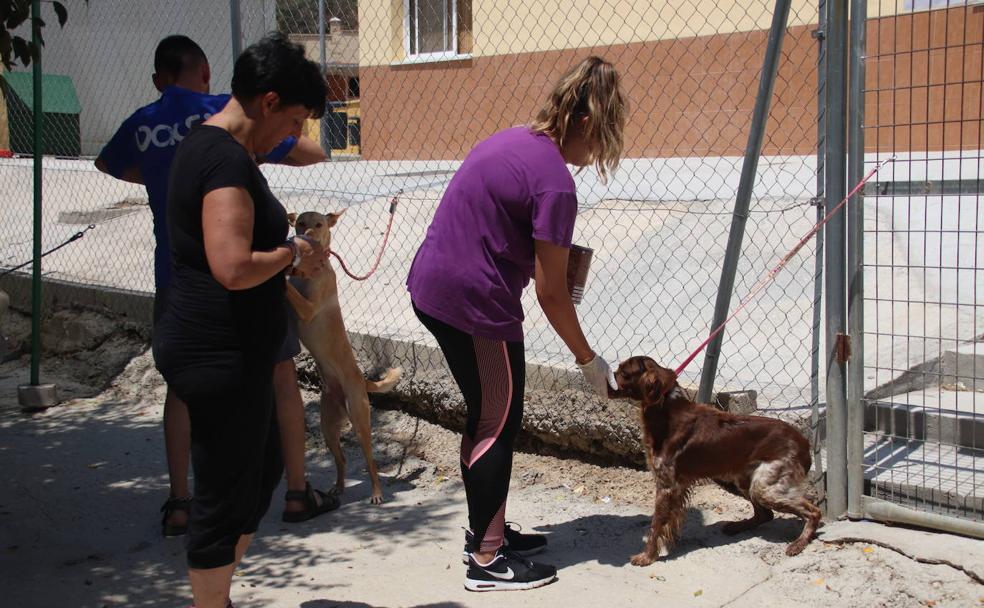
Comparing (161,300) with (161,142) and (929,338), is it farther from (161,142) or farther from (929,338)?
(929,338)

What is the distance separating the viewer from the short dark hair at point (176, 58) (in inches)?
163

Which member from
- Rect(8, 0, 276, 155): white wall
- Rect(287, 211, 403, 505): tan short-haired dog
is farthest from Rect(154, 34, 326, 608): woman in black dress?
Rect(8, 0, 276, 155): white wall

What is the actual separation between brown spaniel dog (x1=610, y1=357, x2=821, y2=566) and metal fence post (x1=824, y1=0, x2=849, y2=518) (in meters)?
0.18

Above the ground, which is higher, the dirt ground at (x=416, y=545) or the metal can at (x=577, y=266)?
the metal can at (x=577, y=266)

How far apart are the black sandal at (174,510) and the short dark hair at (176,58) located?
184cm

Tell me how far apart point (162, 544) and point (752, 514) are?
2.54 meters

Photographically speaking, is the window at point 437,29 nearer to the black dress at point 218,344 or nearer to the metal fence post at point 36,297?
the metal fence post at point 36,297

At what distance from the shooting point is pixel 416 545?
13.5 feet

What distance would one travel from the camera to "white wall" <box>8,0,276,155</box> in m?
13.6

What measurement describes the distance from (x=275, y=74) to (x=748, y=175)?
221 cm

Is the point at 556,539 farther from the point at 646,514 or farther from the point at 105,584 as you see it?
the point at 105,584

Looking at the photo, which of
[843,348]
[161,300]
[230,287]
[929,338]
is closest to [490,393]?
[230,287]

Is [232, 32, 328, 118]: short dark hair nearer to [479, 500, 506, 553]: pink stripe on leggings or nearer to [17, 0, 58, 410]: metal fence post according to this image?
[479, 500, 506, 553]: pink stripe on leggings

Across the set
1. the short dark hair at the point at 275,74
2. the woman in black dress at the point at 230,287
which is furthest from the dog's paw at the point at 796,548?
the short dark hair at the point at 275,74
